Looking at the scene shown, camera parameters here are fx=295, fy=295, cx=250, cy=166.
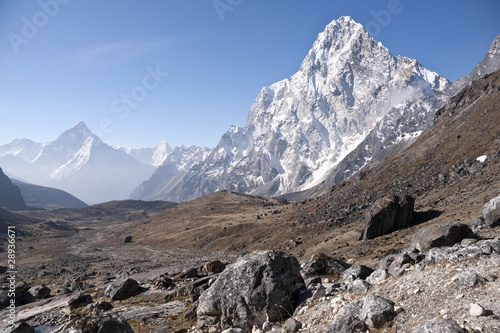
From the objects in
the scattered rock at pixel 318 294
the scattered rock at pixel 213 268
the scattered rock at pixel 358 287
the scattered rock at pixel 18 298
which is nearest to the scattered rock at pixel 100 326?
the scattered rock at pixel 318 294

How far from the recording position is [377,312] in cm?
903

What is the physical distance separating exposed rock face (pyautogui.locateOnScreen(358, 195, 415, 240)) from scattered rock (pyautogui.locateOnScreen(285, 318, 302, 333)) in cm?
4005

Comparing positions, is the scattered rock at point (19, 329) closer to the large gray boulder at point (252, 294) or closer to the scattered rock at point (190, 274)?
the large gray boulder at point (252, 294)

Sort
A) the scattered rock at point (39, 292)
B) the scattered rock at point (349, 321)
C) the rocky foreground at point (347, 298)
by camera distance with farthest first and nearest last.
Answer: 1. the scattered rock at point (39, 292)
2. the scattered rock at point (349, 321)
3. the rocky foreground at point (347, 298)

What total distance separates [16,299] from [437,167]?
89.5 metres

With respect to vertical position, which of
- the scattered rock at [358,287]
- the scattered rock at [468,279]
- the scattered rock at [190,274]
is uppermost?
the scattered rock at [468,279]

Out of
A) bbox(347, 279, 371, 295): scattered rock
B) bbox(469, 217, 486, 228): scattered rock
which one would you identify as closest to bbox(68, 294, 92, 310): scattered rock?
bbox(347, 279, 371, 295): scattered rock

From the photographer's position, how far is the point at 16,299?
35.8m

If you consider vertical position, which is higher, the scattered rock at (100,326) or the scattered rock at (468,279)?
the scattered rock at (468,279)

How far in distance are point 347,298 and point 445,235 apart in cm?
1211

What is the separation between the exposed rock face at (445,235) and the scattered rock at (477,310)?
13335 mm

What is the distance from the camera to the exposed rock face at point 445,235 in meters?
19.5

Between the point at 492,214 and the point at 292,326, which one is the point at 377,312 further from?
the point at 492,214

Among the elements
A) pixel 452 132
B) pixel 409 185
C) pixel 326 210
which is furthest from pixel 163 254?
pixel 452 132
